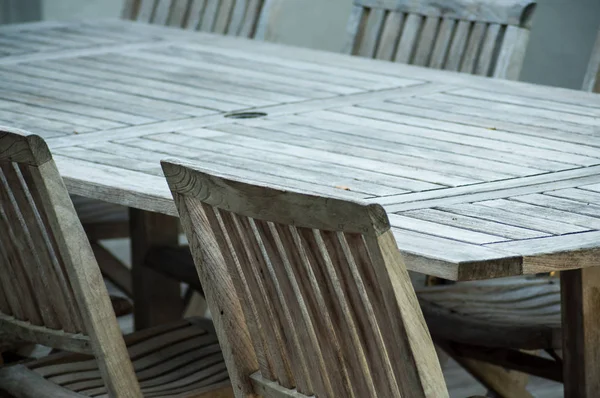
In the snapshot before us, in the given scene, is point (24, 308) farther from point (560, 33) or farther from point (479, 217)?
point (560, 33)

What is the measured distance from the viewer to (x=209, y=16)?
4.01m

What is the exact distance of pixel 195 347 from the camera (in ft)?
7.53

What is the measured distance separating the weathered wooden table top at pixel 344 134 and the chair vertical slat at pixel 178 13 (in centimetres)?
46

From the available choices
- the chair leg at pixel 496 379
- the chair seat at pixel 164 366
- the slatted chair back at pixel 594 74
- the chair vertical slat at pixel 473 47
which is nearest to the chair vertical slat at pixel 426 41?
the chair vertical slat at pixel 473 47

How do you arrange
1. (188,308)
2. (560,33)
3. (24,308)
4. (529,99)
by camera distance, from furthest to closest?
(560,33)
(188,308)
(529,99)
(24,308)

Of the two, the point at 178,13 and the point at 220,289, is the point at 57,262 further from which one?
the point at 178,13

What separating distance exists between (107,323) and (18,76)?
1.36 metres

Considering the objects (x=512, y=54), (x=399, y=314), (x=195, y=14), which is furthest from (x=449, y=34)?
(x=399, y=314)

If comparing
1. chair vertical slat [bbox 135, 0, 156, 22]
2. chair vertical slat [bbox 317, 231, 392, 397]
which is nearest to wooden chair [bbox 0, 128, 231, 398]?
chair vertical slat [bbox 317, 231, 392, 397]

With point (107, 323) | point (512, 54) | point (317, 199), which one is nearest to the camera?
point (317, 199)

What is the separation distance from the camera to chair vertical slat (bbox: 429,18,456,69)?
3.48 m

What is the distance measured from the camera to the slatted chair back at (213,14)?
12.9 feet

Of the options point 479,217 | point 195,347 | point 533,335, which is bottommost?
point 195,347

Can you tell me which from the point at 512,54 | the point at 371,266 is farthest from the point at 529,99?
the point at 371,266
